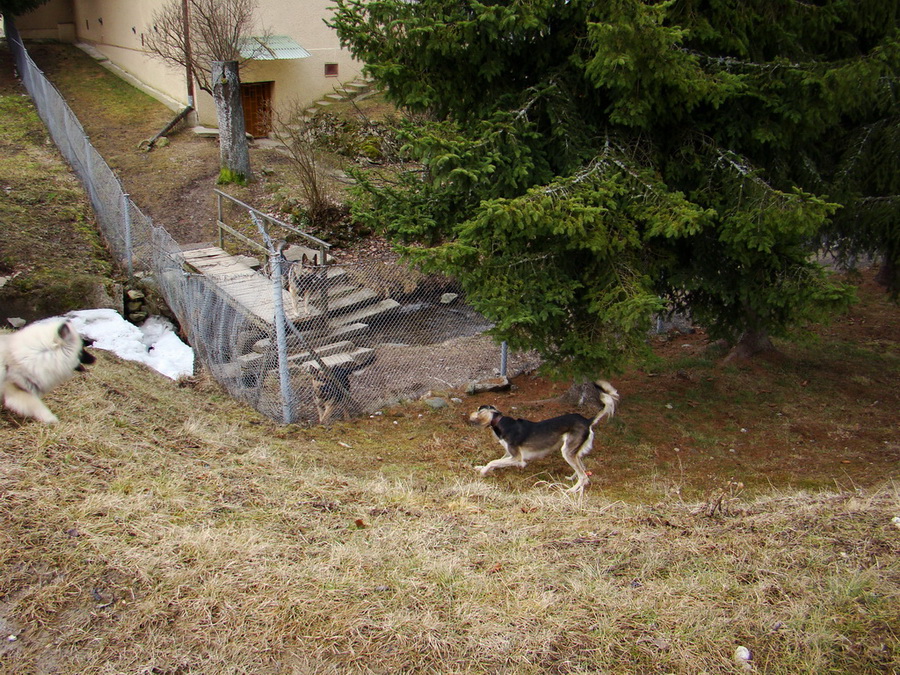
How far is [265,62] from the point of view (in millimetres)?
18984

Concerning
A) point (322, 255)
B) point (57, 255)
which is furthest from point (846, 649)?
point (57, 255)

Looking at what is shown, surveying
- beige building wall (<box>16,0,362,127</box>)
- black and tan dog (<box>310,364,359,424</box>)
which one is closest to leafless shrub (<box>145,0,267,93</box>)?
beige building wall (<box>16,0,362,127</box>)

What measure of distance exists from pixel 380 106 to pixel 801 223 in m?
16.6

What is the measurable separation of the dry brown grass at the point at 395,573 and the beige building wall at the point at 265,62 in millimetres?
15504

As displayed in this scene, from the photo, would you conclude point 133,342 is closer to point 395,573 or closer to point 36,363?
point 36,363

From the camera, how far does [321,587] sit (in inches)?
161

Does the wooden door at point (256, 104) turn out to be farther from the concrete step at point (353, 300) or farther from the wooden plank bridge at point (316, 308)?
the concrete step at point (353, 300)

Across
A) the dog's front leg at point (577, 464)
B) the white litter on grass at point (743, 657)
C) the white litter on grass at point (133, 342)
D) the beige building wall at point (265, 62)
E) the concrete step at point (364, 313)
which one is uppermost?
the beige building wall at point (265, 62)

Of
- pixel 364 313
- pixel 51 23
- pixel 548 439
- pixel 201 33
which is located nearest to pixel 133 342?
pixel 364 313

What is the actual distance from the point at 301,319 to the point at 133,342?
256 centimetres

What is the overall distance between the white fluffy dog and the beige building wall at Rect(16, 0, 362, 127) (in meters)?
14.5

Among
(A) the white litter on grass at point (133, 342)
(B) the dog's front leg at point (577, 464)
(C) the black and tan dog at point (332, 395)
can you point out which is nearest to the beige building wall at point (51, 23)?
(A) the white litter on grass at point (133, 342)

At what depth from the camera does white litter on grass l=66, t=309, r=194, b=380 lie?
964 cm

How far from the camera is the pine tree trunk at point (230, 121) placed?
48.3 ft
